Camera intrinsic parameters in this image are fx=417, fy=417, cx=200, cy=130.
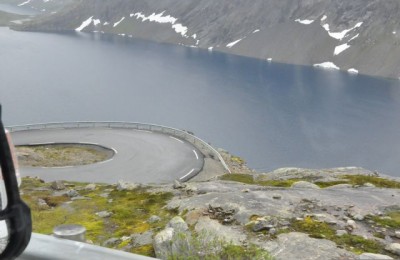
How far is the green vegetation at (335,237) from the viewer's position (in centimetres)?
1246

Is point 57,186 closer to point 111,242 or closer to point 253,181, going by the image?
point 111,242

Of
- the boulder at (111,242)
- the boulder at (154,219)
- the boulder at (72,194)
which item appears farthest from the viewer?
the boulder at (72,194)

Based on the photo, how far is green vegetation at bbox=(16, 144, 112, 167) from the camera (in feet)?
120

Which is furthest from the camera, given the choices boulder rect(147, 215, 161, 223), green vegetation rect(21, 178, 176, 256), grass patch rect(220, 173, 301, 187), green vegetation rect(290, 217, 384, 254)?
grass patch rect(220, 173, 301, 187)

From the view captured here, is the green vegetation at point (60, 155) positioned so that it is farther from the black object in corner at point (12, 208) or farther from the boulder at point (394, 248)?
the black object in corner at point (12, 208)

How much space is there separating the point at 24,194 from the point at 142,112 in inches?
3057

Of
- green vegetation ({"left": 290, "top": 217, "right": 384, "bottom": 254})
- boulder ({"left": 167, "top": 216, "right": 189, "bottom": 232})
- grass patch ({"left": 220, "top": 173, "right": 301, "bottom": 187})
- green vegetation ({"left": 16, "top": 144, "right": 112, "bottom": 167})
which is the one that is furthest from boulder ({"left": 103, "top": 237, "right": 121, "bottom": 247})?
green vegetation ({"left": 16, "top": 144, "right": 112, "bottom": 167})

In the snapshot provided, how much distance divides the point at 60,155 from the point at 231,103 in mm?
83231

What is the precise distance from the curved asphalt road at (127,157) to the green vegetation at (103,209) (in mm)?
8170

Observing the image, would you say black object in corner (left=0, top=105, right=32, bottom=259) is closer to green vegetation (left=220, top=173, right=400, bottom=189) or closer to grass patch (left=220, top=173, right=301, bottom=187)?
green vegetation (left=220, top=173, right=400, bottom=189)

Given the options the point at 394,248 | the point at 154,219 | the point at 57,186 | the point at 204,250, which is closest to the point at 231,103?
the point at 57,186

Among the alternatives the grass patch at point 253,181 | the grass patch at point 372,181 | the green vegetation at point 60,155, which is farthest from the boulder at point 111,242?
the green vegetation at point 60,155

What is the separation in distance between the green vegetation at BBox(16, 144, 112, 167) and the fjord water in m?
40.9

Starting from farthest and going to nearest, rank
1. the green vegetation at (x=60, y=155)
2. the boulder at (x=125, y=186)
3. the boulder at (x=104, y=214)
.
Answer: the green vegetation at (x=60, y=155)
the boulder at (x=125, y=186)
the boulder at (x=104, y=214)
